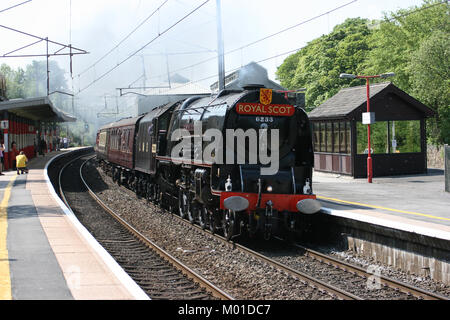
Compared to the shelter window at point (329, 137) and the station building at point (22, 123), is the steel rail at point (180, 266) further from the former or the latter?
the station building at point (22, 123)

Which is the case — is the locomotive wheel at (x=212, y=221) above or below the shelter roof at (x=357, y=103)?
below

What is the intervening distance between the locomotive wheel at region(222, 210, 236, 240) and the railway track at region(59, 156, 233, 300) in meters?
1.60

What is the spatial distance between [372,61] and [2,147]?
3090 centimetres

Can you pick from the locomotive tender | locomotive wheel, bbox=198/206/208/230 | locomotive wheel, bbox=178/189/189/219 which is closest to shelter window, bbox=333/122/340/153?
locomotive wheel, bbox=178/189/189/219

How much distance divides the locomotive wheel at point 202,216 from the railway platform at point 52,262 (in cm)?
331

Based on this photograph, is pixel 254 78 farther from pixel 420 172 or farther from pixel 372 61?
pixel 420 172

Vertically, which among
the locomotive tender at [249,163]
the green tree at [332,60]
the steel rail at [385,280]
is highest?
the green tree at [332,60]

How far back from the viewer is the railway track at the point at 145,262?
848cm

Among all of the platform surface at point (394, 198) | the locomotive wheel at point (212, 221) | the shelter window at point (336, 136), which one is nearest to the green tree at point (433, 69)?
the platform surface at point (394, 198)

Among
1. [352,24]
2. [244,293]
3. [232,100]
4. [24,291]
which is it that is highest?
[352,24]

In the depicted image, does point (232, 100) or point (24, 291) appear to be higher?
point (232, 100)

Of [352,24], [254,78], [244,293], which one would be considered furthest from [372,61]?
[244,293]

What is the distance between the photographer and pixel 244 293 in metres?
8.35
